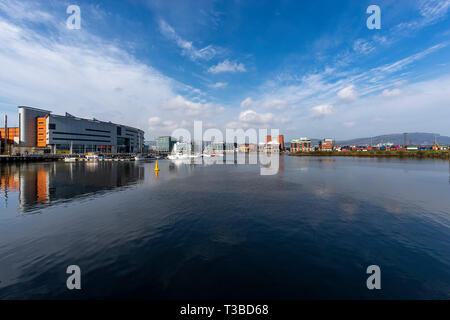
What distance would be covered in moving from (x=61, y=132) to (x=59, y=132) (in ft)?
3.58

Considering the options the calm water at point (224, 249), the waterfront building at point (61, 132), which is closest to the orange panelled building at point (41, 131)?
the waterfront building at point (61, 132)

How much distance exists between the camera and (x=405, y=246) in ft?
35.3

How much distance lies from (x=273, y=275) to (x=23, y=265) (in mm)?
12558

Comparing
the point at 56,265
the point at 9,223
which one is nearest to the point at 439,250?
the point at 56,265

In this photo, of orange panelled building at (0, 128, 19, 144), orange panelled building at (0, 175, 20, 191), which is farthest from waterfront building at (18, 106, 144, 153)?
orange panelled building at (0, 175, 20, 191)

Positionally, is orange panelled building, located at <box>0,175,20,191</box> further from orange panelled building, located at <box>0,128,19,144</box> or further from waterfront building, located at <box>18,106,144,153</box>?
orange panelled building, located at <box>0,128,19,144</box>

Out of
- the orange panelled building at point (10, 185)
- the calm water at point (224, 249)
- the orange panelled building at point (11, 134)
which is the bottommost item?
the calm water at point (224, 249)

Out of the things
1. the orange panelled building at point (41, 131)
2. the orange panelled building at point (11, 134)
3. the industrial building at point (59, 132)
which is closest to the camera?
the industrial building at point (59, 132)

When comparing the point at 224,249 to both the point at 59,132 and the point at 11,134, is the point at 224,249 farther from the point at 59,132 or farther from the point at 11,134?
the point at 11,134

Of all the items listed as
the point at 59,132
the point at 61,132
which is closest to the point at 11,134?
the point at 59,132

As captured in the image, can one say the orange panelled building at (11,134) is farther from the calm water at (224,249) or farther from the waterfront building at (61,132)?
the calm water at (224,249)

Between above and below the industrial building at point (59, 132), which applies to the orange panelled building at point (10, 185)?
below

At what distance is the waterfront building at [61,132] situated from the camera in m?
113
